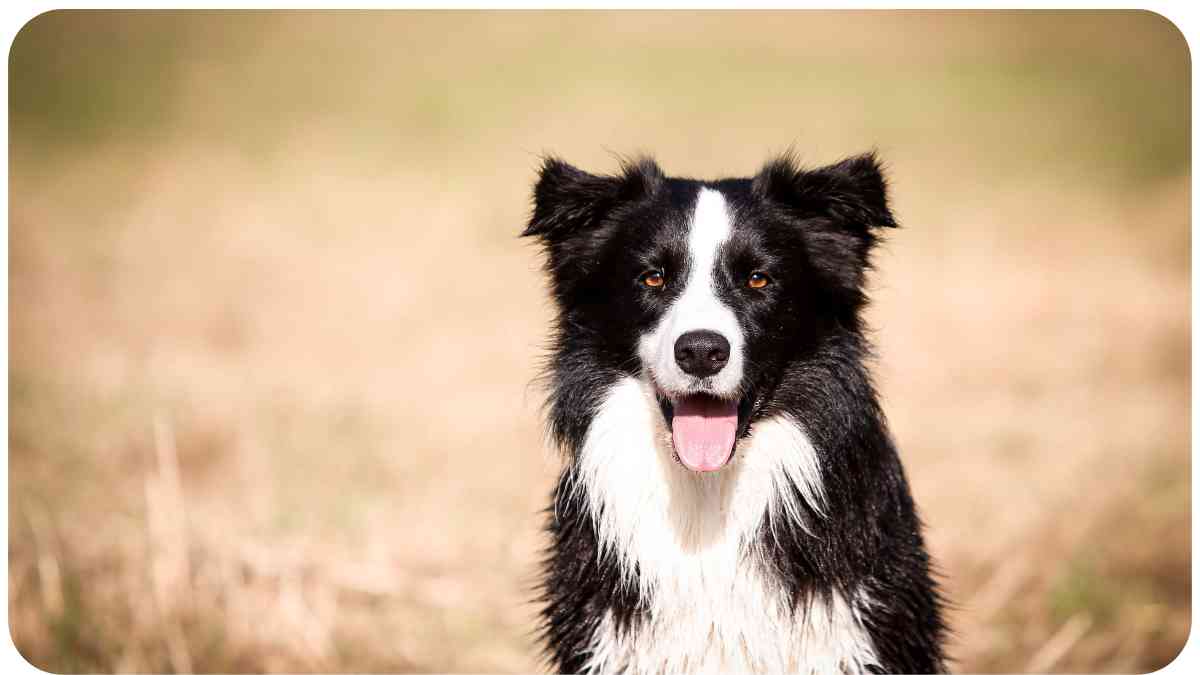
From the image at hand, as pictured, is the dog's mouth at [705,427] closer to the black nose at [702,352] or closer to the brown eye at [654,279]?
the black nose at [702,352]

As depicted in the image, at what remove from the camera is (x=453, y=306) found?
1027 centimetres

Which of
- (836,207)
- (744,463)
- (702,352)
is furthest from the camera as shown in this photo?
(836,207)

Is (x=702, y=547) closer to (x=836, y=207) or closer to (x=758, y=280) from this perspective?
(x=758, y=280)

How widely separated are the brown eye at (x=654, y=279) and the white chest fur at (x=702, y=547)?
33 centimetres

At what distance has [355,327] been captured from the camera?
9922 millimetres

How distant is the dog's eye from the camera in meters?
3.43

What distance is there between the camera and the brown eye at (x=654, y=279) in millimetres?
3453

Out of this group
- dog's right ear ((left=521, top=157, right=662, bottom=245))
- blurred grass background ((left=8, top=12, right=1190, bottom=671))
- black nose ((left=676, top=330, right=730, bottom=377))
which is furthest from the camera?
blurred grass background ((left=8, top=12, right=1190, bottom=671))

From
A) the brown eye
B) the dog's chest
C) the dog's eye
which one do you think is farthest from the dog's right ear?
the dog's chest

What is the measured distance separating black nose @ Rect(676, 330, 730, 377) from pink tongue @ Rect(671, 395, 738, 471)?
226 mm

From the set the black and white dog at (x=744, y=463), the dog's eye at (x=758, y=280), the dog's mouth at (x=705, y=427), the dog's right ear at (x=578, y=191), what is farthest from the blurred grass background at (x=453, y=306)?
the dog's mouth at (x=705, y=427)

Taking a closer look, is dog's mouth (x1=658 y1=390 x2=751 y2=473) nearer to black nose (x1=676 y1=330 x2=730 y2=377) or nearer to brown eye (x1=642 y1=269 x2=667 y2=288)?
black nose (x1=676 y1=330 x2=730 y2=377)

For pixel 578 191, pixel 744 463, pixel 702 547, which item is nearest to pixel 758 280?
pixel 744 463

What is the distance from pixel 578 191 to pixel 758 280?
0.73 metres
